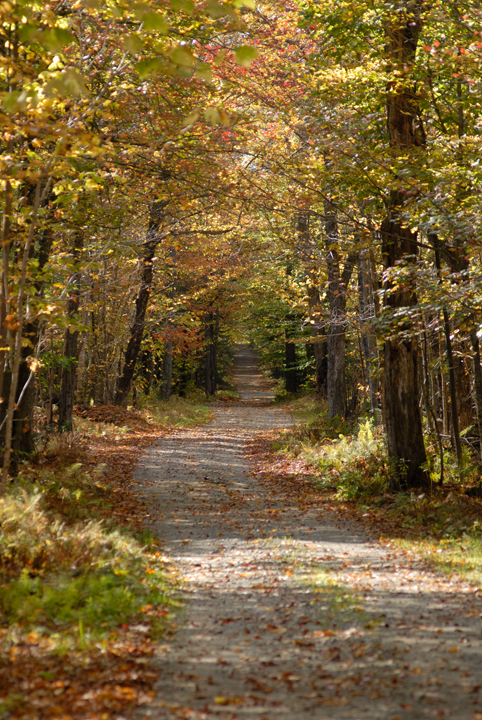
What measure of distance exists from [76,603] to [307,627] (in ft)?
5.93

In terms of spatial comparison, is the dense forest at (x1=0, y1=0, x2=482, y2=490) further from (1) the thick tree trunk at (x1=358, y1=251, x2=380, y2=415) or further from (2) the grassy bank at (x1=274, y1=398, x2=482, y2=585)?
(2) the grassy bank at (x1=274, y1=398, x2=482, y2=585)

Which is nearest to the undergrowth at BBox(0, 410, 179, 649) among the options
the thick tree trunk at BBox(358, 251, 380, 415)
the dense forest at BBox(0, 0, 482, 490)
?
the dense forest at BBox(0, 0, 482, 490)

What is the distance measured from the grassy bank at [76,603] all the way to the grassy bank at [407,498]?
3182 millimetres

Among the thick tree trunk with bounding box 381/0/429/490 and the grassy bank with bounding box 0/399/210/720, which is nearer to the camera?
the grassy bank with bounding box 0/399/210/720

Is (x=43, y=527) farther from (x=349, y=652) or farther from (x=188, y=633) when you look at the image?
(x=349, y=652)

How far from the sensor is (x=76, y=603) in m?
4.56

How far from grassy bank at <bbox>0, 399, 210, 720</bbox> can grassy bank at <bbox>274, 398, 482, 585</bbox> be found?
3182 mm

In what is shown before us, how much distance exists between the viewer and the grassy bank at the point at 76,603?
339 centimetres

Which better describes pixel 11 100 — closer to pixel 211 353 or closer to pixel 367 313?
pixel 367 313

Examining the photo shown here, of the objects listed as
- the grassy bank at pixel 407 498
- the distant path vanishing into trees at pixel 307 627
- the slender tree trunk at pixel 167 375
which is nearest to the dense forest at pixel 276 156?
the grassy bank at pixel 407 498

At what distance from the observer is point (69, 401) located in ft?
44.8

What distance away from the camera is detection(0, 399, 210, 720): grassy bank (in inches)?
133

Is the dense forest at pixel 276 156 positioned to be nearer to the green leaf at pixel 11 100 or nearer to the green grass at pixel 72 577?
the green leaf at pixel 11 100

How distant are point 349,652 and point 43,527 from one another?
10.8ft
